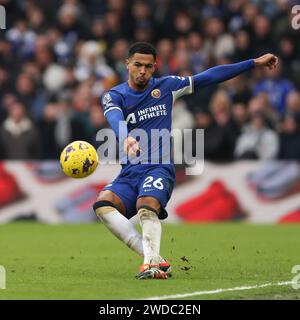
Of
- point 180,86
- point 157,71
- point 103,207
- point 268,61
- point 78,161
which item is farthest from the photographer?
point 157,71

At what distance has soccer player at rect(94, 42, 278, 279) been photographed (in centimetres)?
1036

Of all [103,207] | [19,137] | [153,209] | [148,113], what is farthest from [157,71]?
[153,209]

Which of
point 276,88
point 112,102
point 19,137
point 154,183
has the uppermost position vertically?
point 276,88

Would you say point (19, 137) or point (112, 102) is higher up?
point (19, 137)

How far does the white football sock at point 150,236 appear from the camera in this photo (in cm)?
1009

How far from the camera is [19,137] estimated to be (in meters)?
19.3

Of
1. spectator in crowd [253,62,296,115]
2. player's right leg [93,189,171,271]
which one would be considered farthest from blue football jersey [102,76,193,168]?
spectator in crowd [253,62,296,115]

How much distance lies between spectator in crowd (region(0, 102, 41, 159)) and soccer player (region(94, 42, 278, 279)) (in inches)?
340

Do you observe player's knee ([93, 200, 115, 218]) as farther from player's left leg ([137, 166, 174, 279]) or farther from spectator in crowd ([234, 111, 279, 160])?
spectator in crowd ([234, 111, 279, 160])

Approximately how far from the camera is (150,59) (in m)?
10.5

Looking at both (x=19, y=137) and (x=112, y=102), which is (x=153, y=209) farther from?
(x=19, y=137)

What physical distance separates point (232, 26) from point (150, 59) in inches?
419

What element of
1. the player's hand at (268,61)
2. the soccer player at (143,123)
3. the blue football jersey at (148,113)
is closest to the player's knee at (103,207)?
the soccer player at (143,123)

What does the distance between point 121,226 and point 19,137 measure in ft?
30.3
